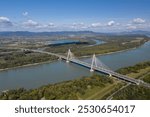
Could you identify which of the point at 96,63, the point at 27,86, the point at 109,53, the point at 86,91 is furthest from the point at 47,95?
the point at 109,53

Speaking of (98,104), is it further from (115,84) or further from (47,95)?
(115,84)

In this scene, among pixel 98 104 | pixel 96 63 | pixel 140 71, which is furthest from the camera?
pixel 96 63

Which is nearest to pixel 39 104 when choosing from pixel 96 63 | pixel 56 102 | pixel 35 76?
pixel 56 102

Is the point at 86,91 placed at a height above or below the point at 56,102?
below

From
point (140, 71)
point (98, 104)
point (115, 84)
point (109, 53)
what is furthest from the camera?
point (109, 53)

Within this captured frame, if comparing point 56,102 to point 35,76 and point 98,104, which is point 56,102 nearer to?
point 98,104

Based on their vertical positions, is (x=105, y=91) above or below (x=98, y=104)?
below

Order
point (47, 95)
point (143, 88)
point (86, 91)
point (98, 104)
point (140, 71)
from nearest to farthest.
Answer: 1. point (98, 104)
2. point (47, 95)
3. point (86, 91)
4. point (143, 88)
5. point (140, 71)

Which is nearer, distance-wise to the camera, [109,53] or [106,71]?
[106,71]

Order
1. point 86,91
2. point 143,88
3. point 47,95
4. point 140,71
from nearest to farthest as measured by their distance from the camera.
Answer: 1. point 47,95
2. point 86,91
3. point 143,88
4. point 140,71
